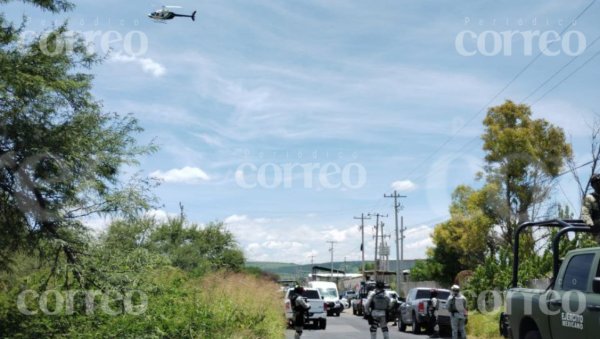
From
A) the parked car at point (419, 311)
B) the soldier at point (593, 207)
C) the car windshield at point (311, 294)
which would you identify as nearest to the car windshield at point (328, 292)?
the car windshield at point (311, 294)

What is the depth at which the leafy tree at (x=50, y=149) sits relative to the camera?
1109 centimetres

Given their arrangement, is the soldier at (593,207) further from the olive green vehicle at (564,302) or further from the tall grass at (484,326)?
the tall grass at (484,326)

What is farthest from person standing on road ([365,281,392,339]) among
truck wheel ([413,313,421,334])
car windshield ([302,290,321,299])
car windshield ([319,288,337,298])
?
car windshield ([319,288,337,298])

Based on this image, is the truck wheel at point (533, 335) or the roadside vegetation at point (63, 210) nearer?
the truck wheel at point (533, 335)

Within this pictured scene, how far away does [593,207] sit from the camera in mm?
8453

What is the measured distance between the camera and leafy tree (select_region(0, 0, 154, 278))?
36.4ft

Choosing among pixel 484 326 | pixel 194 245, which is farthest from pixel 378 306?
pixel 194 245

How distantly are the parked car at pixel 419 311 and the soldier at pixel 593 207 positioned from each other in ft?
48.8

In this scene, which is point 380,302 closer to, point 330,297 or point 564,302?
point 564,302

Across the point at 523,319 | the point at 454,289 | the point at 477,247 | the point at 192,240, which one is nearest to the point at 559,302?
the point at 523,319

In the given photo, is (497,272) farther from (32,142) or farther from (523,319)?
(32,142)

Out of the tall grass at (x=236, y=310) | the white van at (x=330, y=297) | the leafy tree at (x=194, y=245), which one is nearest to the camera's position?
the tall grass at (x=236, y=310)

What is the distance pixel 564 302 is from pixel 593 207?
133 centimetres

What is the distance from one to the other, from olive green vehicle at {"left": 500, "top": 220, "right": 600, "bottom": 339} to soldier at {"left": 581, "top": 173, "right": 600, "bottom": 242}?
4.4 inches
